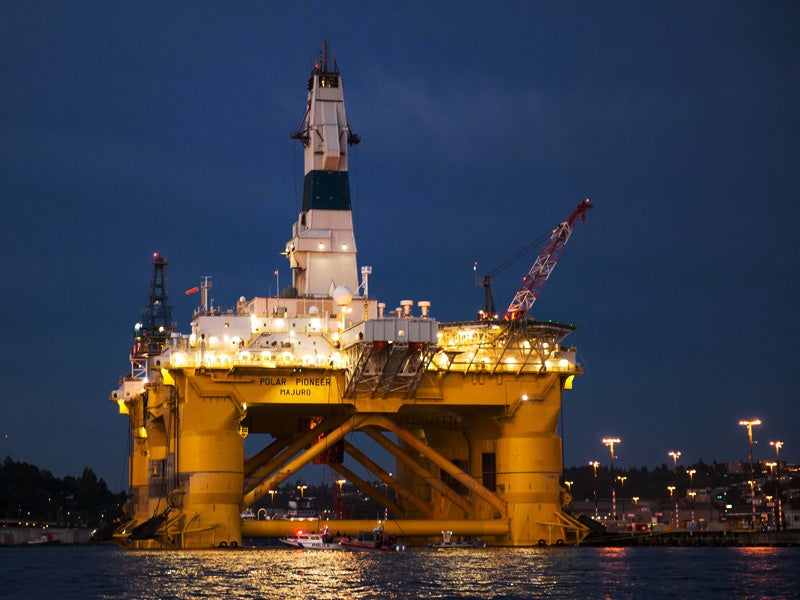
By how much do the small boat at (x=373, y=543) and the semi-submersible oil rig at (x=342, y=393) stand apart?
3.49 feet

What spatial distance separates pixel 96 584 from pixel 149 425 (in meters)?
24.0

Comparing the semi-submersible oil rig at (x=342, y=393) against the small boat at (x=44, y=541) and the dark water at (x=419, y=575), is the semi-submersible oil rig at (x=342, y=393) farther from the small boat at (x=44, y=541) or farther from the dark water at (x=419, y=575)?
the small boat at (x=44, y=541)

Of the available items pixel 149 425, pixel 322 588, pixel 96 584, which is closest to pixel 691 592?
pixel 322 588

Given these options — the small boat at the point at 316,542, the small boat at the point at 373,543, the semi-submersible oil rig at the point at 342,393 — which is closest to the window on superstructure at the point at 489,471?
the semi-submersible oil rig at the point at 342,393

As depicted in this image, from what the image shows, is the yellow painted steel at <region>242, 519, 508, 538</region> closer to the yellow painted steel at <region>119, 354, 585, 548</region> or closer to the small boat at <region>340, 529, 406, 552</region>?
the yellow painted steel at <region>119, 354, 585, 548</region>

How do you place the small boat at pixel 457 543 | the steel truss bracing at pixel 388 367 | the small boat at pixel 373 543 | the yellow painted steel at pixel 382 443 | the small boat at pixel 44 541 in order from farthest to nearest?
the small boat at pixel 44 541 < the small boat at pixel 457 543 < the small boat at pixel 373 543 < the yellow painted steel at pixel 382 443 < the steel truss bracing at pixel 388 367

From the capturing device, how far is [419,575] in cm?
5128

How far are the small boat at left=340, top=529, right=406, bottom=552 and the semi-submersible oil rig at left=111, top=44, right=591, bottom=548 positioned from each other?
3.49 feet

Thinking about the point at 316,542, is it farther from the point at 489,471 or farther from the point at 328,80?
the point at 328,80

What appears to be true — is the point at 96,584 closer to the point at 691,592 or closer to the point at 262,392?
the point at 262,392

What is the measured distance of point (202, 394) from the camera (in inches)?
2345

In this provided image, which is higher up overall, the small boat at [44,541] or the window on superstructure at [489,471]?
the window on superstructure at [489,471]

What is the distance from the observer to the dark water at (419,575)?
4553 centimetres

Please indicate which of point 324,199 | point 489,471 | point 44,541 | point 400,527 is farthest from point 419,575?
point 44,541
